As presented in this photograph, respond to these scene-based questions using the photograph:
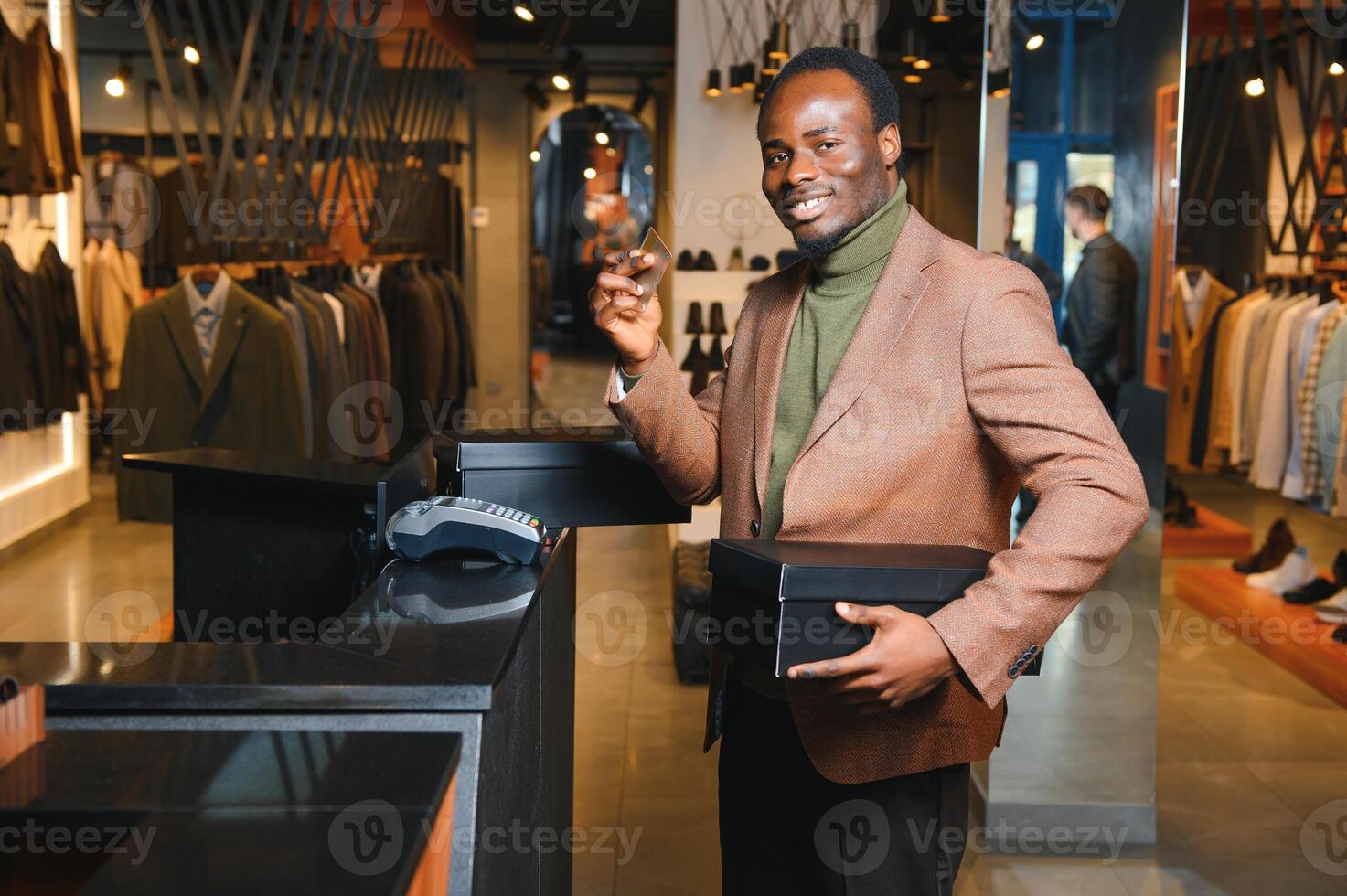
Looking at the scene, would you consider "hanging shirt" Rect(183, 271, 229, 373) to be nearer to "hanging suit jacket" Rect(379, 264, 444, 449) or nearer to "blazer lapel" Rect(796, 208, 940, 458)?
"hanging suit jacket" Rect(379, 264, 444, 449)

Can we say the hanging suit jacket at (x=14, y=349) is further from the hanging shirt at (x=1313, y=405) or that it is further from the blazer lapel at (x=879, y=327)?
the hanging shirt at (x=1313, y=405)

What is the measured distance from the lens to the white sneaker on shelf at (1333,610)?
5.34 metres

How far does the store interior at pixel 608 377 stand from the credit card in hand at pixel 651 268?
0.32m

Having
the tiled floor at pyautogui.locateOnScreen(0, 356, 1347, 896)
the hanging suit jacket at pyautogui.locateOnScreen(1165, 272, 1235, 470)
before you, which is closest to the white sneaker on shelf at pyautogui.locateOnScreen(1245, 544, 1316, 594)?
the tiled floor at pyautogui.locateOnScreen(0, 356, 1347, 896)

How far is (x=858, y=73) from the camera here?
1.70 metres

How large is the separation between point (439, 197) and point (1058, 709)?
1024 centimetres

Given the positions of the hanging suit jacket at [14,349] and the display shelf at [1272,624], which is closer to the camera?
the display shelf at [1272,624]

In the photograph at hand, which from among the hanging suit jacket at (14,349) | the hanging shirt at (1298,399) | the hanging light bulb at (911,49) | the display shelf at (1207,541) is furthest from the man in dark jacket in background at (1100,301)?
the hanging suit jacket at (14,349)

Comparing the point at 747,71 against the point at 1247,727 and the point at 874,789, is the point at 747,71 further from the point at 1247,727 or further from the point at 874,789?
the point at 874,789

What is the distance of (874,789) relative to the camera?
1.74 meters

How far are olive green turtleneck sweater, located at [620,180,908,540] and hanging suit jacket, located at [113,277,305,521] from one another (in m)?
4.35

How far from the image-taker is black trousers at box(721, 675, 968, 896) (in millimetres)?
1725

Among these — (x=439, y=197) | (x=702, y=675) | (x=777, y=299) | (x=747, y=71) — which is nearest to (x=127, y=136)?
(x=439, y=197)

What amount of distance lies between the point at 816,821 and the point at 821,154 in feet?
3.00
